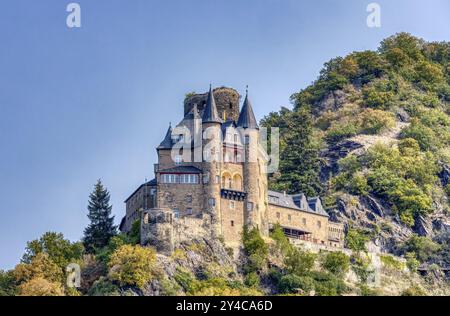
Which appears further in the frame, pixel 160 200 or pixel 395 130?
pixel 395 130

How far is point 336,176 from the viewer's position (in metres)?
137

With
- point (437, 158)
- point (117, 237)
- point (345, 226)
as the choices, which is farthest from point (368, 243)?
point (117, 237)

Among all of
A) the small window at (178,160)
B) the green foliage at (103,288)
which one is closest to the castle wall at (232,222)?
the small window at (178,160)

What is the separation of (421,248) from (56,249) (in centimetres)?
4042

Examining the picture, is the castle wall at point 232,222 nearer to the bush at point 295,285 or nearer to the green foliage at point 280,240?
the green foliage at point 280,240

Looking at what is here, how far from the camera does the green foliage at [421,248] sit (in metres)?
126

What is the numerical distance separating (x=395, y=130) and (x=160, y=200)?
51.1 metres

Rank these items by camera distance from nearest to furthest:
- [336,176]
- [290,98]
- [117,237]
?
[117,237]
[336,176]
[290,98]

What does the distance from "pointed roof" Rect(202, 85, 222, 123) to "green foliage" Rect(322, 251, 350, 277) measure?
1575cm

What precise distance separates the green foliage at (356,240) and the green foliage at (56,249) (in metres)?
28.0

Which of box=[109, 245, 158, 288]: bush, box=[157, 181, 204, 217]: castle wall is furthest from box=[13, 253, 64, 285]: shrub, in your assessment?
box=[157, 181, 204, 217]: castle wall

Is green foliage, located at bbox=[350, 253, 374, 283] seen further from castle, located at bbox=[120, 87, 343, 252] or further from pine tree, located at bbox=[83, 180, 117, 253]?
pine tree, located at bbox=[83, 180, 117, 253]

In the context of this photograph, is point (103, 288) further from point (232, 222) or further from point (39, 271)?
point (232, 222)
